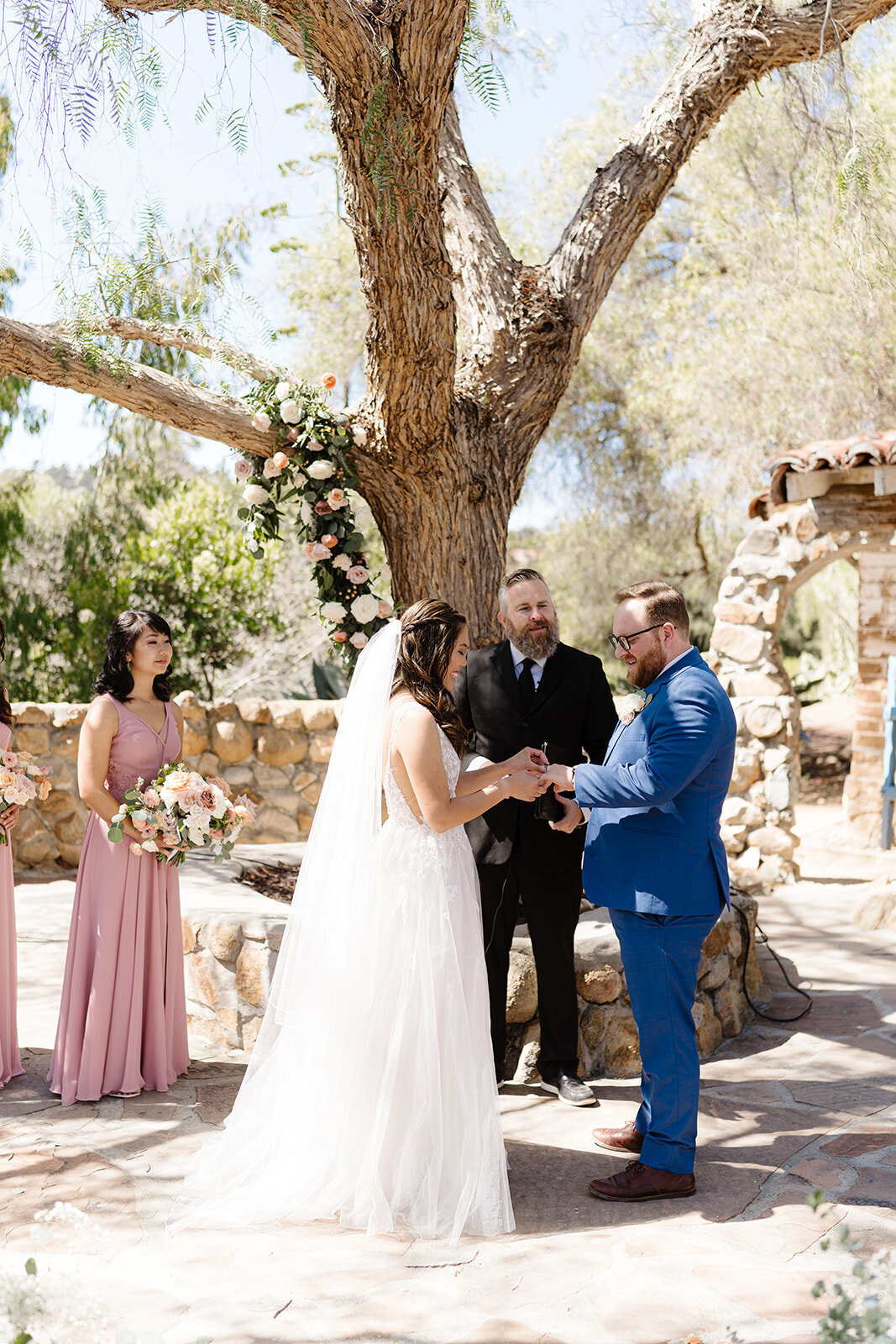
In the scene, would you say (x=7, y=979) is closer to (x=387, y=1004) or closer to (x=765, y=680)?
(x=387, y=1004)

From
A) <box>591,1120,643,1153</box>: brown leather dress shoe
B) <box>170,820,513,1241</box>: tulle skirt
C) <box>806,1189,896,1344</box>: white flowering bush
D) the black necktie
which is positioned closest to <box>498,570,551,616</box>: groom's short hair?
the black necktie

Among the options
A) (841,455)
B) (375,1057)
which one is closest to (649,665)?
(375,1057)

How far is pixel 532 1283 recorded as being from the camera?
3.03 m

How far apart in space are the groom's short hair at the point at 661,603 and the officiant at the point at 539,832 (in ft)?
2.90

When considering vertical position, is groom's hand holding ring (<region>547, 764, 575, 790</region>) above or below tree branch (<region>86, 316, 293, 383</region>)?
below

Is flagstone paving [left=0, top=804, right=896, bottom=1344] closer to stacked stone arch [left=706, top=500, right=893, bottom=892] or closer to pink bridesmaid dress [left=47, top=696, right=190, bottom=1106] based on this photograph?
pink bridesmaid dress [left=47, top=696, right=190, bottom=1106]

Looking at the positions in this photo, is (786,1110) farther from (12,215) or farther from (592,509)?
(592,509)

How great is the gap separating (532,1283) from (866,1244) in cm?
96

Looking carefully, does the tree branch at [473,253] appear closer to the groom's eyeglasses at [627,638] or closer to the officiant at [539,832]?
the officiant at [539,832]

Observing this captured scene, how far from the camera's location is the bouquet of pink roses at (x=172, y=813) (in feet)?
14.4

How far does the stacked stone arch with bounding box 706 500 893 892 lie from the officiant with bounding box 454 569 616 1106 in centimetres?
454

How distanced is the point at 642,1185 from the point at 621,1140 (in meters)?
0.39

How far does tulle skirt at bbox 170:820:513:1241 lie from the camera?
11.2ft

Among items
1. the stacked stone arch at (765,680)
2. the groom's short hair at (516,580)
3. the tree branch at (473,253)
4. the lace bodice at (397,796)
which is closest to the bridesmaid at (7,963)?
the lace bodice at (397,796)
